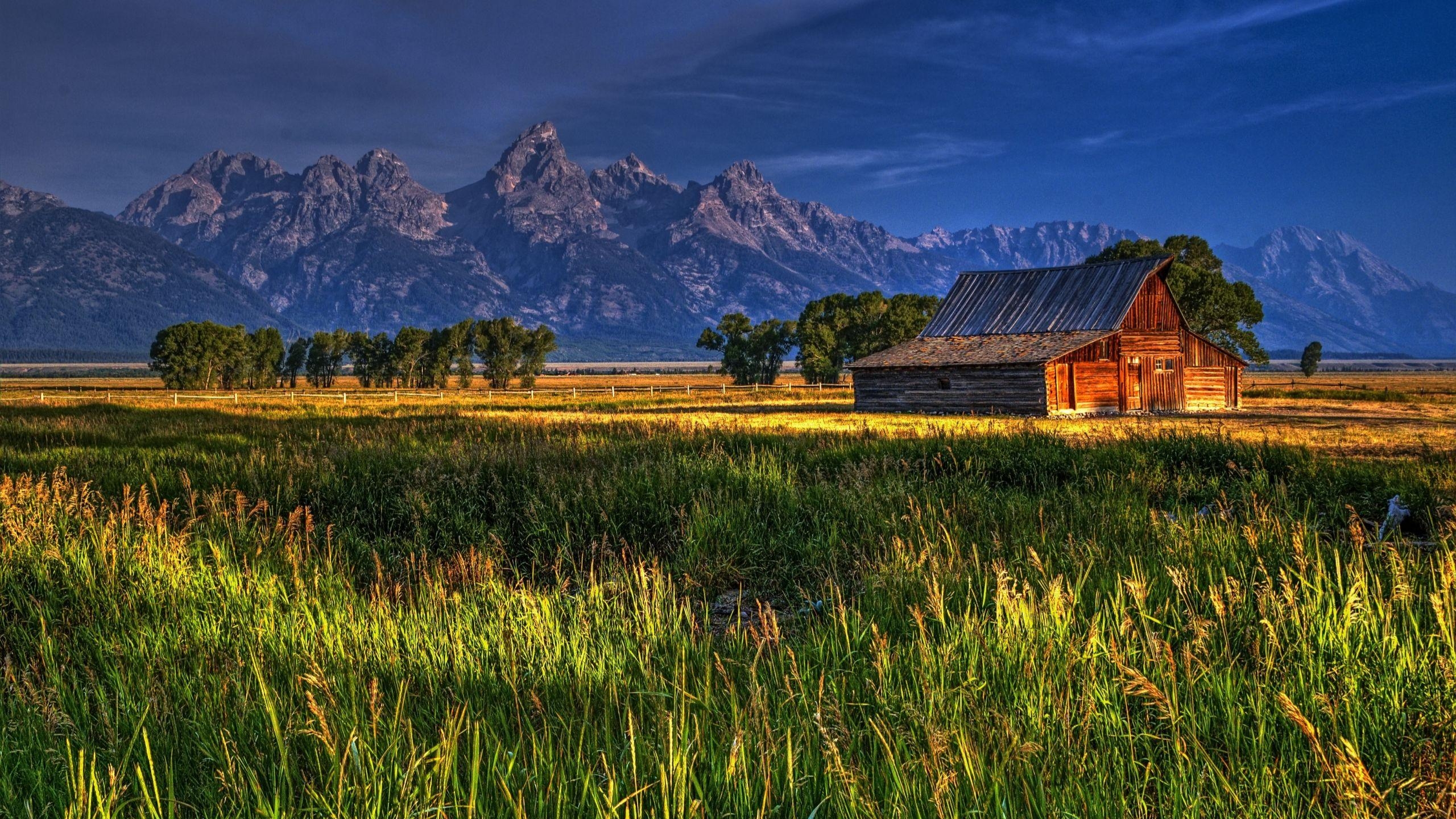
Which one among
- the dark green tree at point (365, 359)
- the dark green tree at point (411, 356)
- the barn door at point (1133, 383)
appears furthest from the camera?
the dark green tree at point (365, 359)

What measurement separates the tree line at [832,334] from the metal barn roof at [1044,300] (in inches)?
1202

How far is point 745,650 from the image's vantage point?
429 cm

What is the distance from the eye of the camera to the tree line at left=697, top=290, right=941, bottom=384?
84125 millimetres

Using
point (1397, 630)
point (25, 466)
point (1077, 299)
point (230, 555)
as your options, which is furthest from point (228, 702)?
point (1077, 299)

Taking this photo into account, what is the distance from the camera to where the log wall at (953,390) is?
4031 centimetres

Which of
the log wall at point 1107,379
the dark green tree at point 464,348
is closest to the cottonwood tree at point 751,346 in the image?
the dark green tree at point 464,348

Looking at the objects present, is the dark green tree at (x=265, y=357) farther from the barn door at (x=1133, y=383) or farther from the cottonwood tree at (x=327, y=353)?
the barn door at (x=1133, y=383)

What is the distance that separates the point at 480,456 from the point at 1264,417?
33901 millimetres

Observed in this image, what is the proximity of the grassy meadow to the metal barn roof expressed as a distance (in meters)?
34.9

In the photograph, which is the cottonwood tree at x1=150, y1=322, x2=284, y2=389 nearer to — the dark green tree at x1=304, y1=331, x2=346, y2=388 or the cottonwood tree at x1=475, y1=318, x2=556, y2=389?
the dark green tree at x1=304, y1=331, x2=346, y2=388

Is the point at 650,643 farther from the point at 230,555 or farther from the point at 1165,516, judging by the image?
the point at 1165,516

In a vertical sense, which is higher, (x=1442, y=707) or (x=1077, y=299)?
(x=1077, y=299)

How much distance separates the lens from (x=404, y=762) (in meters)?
3.00

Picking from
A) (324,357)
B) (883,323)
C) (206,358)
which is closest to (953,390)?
(883,323)
